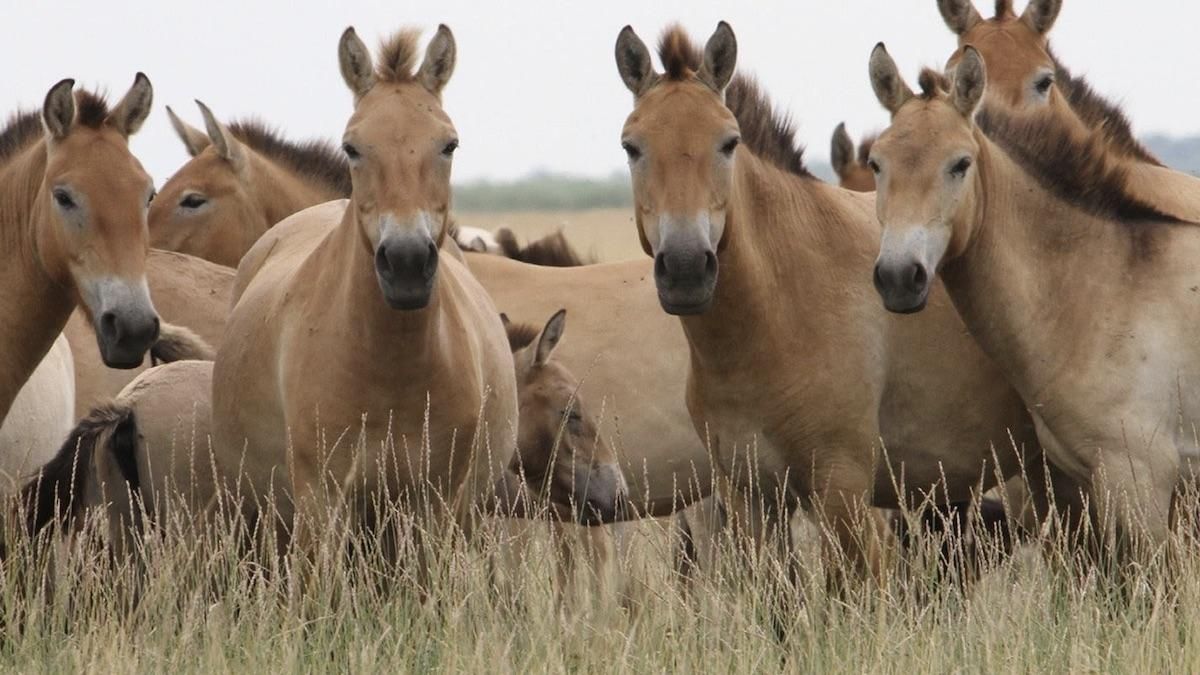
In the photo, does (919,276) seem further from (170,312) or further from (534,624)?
(170,312)

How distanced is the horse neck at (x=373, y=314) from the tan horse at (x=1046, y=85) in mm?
2890

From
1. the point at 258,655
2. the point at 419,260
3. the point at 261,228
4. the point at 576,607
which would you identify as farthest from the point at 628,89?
the point at 261,228

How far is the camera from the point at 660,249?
6586 millimetres

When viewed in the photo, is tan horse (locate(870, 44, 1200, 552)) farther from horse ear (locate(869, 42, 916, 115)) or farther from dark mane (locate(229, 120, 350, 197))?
dark mane (locate(229, 120, 350, 197))

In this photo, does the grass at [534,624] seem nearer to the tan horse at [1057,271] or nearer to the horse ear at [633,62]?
the tan horse at [1057,271]

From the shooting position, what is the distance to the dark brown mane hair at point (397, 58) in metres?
6.68

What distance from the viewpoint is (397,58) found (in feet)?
21.9

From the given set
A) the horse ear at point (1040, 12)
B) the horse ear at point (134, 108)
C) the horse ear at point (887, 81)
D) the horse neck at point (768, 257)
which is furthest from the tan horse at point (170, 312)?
the horse ear at point (1040, 12)

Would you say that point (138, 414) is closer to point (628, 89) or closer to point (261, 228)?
point (628, 89)

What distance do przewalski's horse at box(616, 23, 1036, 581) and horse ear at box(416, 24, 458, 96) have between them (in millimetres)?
702

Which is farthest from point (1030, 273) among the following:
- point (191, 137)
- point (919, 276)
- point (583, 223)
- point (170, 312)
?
point (583, 223)

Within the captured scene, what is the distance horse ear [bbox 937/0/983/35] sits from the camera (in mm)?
9922

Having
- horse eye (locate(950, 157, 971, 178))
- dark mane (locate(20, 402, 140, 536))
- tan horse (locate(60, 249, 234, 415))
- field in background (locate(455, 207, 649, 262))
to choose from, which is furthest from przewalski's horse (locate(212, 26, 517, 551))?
field in background (locate(455, 207, 649, 262))

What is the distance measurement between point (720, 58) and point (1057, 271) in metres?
1.50
